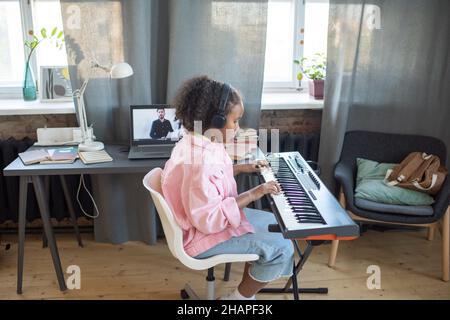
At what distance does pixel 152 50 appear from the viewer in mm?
2562

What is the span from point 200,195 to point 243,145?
780mm

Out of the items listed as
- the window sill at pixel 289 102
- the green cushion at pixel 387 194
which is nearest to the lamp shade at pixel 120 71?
the window sill at pixel 289 102

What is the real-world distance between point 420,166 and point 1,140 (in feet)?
7.96

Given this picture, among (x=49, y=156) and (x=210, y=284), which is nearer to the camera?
(x=210, y=284)

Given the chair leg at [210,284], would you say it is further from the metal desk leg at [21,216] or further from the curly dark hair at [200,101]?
the metal desk leg at [21,216]

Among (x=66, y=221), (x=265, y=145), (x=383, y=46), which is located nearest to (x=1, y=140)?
(x=66, y=221)

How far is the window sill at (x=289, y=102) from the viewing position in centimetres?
270

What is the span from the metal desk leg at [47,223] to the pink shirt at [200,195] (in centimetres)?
78

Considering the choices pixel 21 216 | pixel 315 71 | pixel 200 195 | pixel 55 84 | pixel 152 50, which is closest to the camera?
pixel 200 195

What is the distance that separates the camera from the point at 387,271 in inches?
99.8

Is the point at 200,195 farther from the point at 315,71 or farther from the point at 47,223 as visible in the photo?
the point at 315,71

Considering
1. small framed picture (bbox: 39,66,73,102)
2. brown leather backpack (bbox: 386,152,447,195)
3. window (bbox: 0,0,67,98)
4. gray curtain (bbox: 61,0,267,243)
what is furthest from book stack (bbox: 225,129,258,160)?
window (bbox: 0,0,67,98)

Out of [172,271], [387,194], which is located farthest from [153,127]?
[387,194]

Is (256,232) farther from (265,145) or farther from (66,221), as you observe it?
(66,221)
